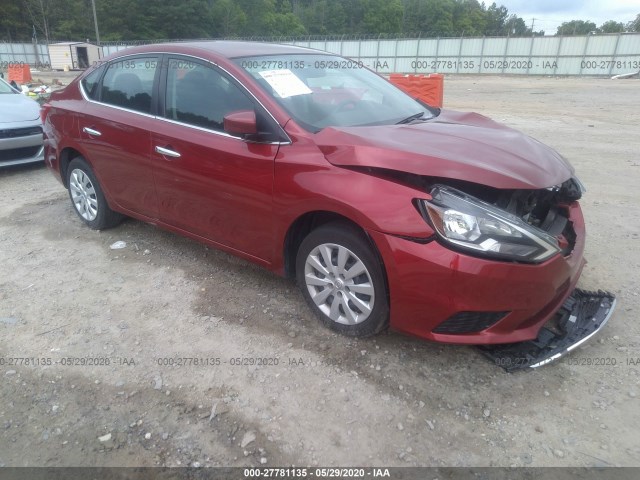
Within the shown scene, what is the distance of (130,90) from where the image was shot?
13.0 feet

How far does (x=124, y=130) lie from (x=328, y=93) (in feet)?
5.62

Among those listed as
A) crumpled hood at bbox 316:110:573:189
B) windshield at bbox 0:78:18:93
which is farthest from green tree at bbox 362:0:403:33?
crumpled hood at bbox 316:110:573:189

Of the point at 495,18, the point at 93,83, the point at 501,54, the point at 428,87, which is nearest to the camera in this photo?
the point at 93,83

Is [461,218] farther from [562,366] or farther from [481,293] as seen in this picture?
[562,366]

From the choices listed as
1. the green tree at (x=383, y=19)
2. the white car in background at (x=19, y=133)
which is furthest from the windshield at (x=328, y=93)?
the green tree at (x=383, y=19)

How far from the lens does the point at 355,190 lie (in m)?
2.63

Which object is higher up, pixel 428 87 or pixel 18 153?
pixel 428 87

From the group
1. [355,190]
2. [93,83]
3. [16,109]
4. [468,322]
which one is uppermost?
[93,83]

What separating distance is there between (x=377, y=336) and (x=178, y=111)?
7.09ft

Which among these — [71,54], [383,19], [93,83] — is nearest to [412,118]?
[93,83]

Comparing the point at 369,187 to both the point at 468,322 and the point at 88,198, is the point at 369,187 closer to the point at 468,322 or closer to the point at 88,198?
the point at 468,322

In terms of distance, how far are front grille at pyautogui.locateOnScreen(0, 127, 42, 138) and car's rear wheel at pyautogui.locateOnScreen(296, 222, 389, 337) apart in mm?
5587

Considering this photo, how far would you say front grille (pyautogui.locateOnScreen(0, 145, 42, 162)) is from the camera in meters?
6.69

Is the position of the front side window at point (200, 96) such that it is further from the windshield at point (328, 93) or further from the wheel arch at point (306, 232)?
the wheel arch at point (306, 232)
